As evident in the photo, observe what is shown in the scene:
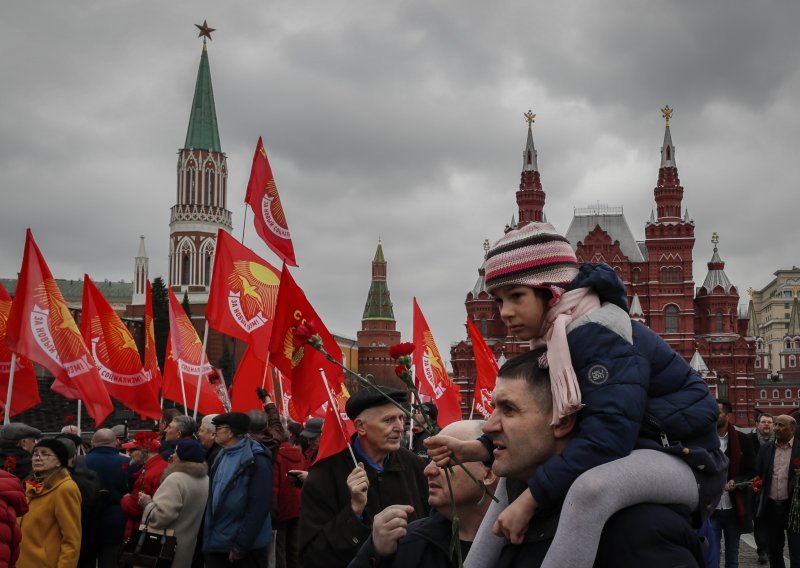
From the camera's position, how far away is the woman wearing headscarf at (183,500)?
665 centimetres

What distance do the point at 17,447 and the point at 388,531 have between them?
18.2ft

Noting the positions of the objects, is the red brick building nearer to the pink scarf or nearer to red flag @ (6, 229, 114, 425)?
red flag @ (6, 229, 114, 425)

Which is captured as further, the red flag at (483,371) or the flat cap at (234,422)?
the red flag at (483,371)

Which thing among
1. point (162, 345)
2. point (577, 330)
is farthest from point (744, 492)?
point (162, 345)

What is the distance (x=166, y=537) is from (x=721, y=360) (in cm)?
6815

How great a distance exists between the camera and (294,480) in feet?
22.9

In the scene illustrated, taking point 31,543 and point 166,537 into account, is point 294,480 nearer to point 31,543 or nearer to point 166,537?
point 166,537

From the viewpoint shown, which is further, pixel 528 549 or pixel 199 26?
pixel 199 26

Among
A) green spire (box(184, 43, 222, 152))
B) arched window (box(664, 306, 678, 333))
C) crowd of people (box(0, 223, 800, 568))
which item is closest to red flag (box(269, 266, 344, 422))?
crowd of people (box(0, 223, 800, 568))

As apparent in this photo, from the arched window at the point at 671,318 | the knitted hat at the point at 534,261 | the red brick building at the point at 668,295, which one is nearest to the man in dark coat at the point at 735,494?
the knitted hat at the point at 534,261

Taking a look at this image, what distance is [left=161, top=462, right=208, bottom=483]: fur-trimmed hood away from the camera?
682 cm

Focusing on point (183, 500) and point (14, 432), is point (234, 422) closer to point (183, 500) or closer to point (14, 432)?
point (183, 500)

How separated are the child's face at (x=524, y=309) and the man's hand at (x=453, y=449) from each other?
13.1 inches

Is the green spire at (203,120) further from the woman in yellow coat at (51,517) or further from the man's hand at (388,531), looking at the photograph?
the man's hand at (388,531)
